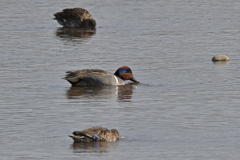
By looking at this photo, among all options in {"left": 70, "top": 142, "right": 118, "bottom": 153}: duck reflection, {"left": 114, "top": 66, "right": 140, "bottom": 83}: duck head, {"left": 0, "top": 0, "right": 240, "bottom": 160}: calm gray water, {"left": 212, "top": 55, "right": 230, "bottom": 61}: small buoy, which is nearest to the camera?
{"left": 70, "top": 142, "right": 118, "bottom": 153}: duck reflection

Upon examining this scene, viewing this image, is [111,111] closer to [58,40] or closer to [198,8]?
[58,40]

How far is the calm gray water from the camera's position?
14.7 metres

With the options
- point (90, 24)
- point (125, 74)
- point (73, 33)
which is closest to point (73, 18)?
point (90, 24)

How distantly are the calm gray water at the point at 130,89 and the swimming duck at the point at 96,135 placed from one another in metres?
0.13

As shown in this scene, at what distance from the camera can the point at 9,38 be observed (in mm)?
31906

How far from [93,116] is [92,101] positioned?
2.14m

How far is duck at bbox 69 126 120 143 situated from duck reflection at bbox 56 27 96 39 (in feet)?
61.3

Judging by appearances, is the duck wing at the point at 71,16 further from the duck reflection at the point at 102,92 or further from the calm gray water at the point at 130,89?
the duck reflection at the point at 102,92

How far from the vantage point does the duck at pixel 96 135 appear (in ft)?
48.4

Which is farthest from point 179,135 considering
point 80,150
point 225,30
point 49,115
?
point 225,30

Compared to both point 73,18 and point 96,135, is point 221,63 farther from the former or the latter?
point 73,18

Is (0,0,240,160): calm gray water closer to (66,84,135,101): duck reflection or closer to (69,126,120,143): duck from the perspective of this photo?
(66,84,135,101): duck reflection

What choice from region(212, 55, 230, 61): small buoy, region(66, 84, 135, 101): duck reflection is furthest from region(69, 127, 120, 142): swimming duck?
region(212, 55, 230, 61): small buoy

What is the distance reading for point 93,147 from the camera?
14742mm
